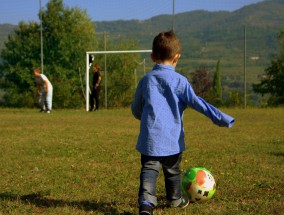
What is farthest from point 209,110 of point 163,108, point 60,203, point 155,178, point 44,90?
point 44,90

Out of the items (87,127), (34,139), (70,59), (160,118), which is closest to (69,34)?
(70,59)

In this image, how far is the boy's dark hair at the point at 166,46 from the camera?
482 cm

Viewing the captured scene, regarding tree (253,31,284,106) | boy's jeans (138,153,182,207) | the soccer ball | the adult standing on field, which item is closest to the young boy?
boy's jeans (138,153,182,207)

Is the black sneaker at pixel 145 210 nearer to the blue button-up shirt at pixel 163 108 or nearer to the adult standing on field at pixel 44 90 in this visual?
the blue button-up shirt at pixel 163 108

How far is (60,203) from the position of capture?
5543 mm

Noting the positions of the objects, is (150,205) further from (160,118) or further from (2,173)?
(2,173)

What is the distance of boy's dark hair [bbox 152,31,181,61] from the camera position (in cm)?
482

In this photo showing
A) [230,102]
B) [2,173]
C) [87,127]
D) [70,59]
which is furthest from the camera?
[70,59]

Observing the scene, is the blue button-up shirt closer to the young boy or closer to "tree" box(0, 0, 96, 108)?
the young boy

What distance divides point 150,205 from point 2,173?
3.28 m

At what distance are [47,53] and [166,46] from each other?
38.3 metres

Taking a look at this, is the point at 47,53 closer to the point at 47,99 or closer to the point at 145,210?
Result: the point at 47,99

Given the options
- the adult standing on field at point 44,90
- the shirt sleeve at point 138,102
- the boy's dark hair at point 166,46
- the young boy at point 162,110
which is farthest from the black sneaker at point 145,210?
the adult standing on field at point 44,90

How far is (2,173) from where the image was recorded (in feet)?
24.2
